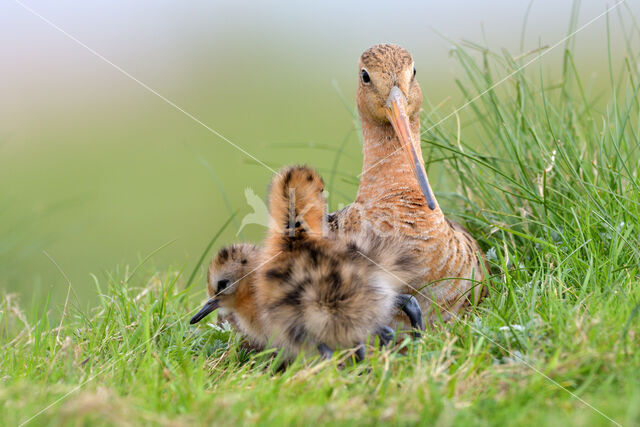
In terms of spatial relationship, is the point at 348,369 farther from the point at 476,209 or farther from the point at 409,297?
the point at 476,209

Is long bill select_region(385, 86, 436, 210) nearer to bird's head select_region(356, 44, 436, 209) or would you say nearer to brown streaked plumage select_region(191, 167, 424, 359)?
bird's head select_region(356, 44, 436, 209)

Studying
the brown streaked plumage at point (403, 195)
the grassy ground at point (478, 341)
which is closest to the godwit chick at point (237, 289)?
the grassy ground at point (478, 341)

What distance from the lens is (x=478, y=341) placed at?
353cm

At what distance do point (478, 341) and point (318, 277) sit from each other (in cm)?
83

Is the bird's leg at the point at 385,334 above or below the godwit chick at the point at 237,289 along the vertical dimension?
below

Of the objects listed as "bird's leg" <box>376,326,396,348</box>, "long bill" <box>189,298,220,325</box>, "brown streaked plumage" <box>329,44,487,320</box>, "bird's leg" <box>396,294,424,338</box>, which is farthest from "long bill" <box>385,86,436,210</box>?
"long bill" <box>189,298,220,325</box>

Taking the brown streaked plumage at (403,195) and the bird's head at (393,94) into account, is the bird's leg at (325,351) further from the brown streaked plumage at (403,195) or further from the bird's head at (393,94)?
the bird's head at (393,94)

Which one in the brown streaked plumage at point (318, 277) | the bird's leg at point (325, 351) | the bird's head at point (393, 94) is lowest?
the bird's leg at point (325, 351)

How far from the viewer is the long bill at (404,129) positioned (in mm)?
4355

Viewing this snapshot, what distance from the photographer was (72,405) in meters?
2.82

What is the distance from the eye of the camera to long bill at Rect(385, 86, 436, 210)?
14.3 ft

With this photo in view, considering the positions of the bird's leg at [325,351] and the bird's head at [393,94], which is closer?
the bird's leg at [325,351]

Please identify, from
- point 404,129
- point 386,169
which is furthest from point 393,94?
point 386,169

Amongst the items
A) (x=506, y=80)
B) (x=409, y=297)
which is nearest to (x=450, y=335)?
(x=409, y=297)
